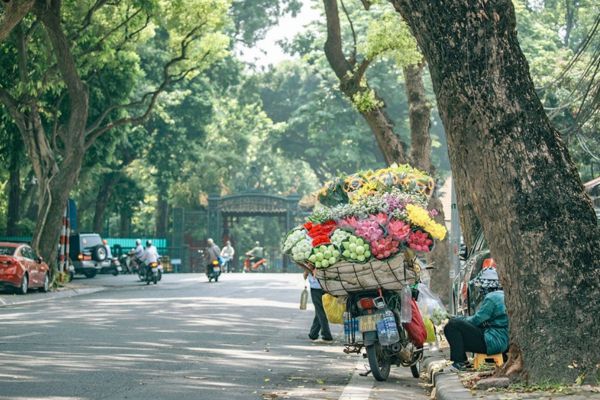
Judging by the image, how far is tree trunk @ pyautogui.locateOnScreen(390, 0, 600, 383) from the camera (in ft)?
34.1

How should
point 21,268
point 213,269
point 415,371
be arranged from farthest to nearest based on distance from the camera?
point 213,269 < point 21,268 < point 415,371

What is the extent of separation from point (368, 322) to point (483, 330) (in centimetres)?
131

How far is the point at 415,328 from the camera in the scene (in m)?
13.1

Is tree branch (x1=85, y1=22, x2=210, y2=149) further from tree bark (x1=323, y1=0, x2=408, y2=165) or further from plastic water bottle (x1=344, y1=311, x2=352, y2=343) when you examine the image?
plastic water bottle (x1=344, y1=311, x2=352, y2=343)

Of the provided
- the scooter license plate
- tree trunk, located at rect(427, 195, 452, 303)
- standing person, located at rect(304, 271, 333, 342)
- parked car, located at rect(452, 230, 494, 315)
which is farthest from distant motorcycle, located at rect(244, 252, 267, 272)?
the scooter license plate

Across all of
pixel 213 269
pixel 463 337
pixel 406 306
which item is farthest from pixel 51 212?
pixel 463 337

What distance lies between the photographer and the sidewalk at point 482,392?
31.5 ft

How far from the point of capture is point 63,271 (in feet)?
126

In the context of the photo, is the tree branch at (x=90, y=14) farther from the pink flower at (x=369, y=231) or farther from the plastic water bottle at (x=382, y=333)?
the plastic water bottle at (x=382, y=333)

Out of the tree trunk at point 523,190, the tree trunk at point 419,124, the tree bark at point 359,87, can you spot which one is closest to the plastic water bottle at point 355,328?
the tree trunk at point 523,190

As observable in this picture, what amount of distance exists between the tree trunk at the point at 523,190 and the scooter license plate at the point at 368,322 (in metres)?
1.94

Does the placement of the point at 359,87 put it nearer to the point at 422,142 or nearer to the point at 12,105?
the point at 422,142

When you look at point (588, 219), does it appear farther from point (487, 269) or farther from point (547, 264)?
point (487, 269)

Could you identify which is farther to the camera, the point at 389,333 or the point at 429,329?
the point at 429,329
